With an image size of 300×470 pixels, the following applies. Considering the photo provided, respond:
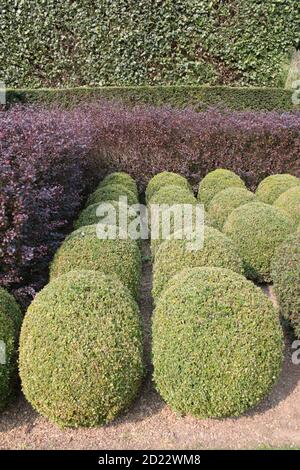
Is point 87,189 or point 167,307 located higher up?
point 167,307

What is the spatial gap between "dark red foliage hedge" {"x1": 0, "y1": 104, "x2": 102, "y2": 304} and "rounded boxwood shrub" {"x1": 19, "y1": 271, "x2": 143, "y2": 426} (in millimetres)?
903

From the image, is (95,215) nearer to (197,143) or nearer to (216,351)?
(216,351)

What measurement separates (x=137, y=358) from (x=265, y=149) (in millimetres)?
6914

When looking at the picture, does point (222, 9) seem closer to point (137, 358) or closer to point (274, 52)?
point (274, 52)

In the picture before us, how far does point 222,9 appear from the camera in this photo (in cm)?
1323

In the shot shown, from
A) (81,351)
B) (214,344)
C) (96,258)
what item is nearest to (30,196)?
(96,258)

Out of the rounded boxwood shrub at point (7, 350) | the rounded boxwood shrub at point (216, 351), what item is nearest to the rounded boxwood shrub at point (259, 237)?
the rounded boxwood shrub at point (216, 351)

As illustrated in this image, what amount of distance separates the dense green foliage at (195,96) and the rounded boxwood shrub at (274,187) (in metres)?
4.03

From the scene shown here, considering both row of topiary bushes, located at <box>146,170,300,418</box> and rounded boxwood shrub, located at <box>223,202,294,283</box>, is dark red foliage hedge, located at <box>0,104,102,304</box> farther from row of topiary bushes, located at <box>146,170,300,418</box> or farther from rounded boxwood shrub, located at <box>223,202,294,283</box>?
rounded boxwood shrub, located at <box>223,202,294,283</box>

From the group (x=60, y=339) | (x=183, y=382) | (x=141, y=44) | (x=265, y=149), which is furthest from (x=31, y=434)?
(x=141, y=44)

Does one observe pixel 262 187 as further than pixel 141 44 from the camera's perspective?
No

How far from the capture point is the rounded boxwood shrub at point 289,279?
425 centimetres

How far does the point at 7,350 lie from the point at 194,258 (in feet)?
5.86
